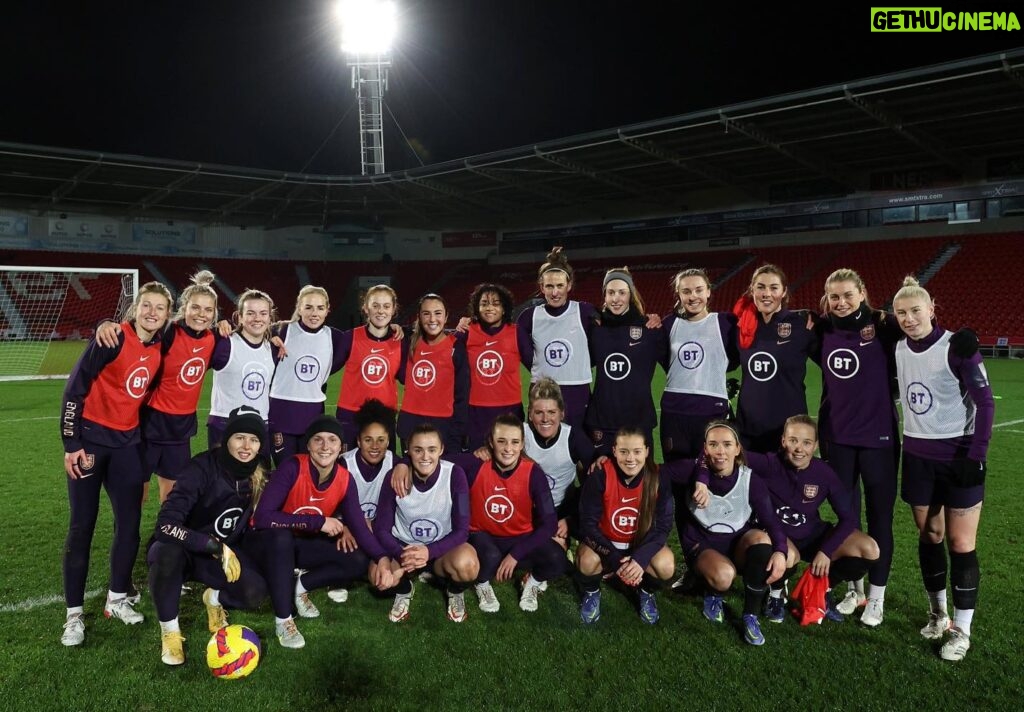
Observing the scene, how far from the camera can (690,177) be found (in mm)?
23281

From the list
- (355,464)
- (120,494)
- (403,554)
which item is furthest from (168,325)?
(403,554)

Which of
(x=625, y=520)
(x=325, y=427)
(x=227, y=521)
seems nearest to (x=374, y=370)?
(x=325, y=427)

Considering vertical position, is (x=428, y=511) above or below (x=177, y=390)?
below

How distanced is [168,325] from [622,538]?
262 centimetres

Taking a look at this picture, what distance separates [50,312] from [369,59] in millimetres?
13860

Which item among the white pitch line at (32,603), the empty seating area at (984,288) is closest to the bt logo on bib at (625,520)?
the white pitch line at (32,603)

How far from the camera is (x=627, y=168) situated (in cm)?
2225

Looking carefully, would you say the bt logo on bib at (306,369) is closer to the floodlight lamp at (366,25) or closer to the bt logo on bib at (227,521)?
the bt logo on bib at (227,521)

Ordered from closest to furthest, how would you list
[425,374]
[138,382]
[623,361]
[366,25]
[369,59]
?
[138,382] → [623,361] → [425,374] → [366,25] → [369,59]

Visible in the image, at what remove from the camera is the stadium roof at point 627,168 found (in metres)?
16.0

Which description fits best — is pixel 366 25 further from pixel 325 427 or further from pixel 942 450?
pixel 942 450

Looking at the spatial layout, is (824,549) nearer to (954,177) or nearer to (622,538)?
(622,538)

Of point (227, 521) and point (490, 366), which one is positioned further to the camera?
point (490, 366)

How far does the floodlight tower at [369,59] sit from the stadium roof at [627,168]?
5.12 feet
